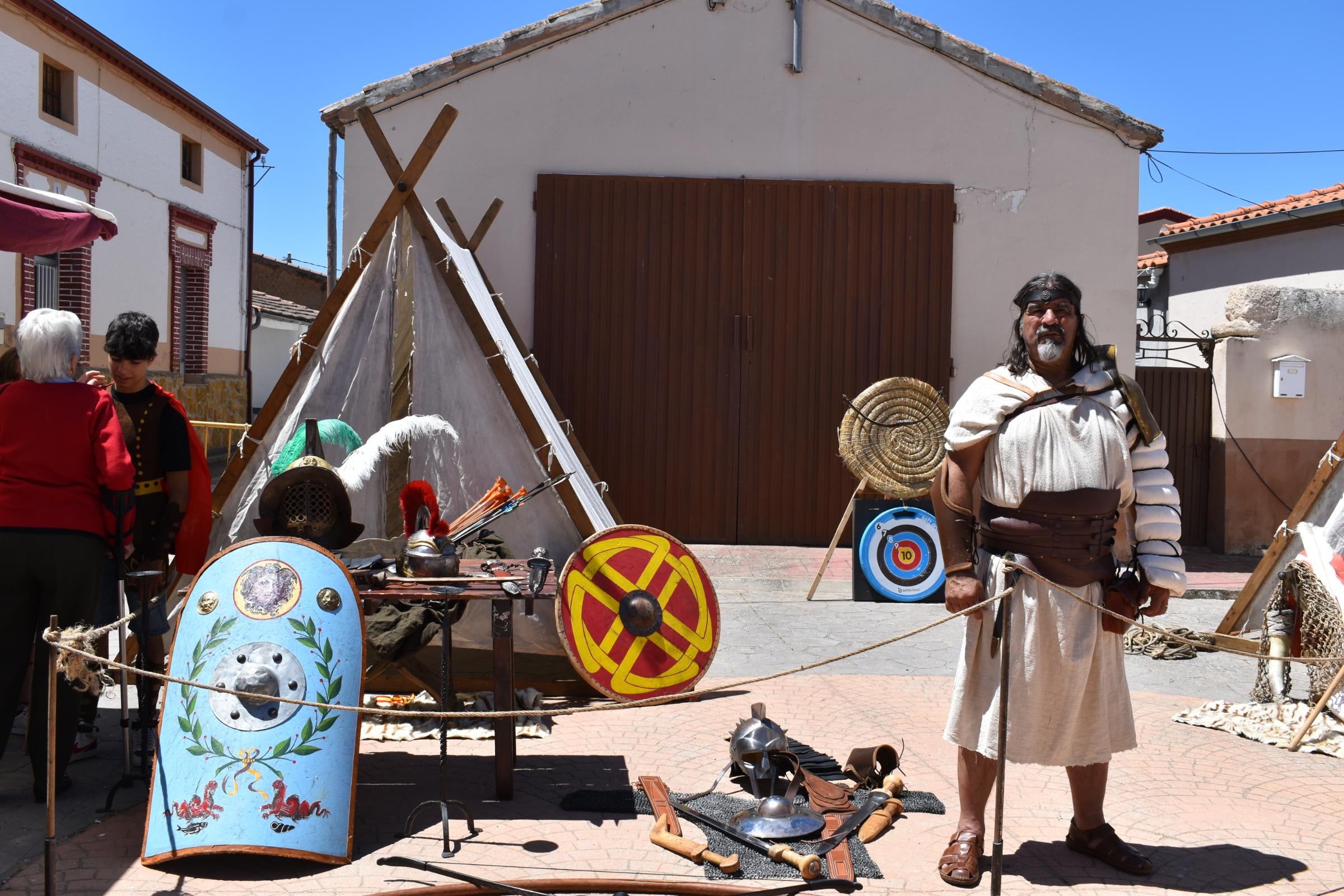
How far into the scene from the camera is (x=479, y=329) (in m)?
5.77

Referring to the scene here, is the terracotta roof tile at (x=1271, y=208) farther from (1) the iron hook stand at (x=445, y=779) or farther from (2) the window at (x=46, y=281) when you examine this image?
(2) the window at (x=46, y=281)

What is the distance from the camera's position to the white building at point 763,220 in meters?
9.59

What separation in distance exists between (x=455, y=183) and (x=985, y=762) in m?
7.31

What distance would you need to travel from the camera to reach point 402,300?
5.91 metres

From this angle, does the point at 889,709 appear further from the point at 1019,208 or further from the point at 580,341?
the point at 1019,208

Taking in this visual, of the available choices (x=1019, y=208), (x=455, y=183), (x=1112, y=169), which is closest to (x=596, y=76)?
(x=455, y=183)

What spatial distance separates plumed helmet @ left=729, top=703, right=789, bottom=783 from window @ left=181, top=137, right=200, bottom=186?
59.4 ft

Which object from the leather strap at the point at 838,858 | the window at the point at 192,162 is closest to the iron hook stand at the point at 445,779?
the leather strap at the point at 838,858

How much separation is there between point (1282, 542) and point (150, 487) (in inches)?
214

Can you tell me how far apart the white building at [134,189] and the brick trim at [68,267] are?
2 centimetres

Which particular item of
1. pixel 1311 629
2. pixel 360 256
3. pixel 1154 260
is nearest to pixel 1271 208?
pixel 1154 260

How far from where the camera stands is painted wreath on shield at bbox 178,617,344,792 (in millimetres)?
3383

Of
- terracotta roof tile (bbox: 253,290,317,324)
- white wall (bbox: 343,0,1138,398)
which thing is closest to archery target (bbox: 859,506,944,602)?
white wall (bbox: 343,0,1138,398)

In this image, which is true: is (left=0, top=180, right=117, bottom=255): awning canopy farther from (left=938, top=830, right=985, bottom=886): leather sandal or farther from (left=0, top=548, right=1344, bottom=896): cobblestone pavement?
(left=938, top=830, right=985, bottom=886): leather sandal
